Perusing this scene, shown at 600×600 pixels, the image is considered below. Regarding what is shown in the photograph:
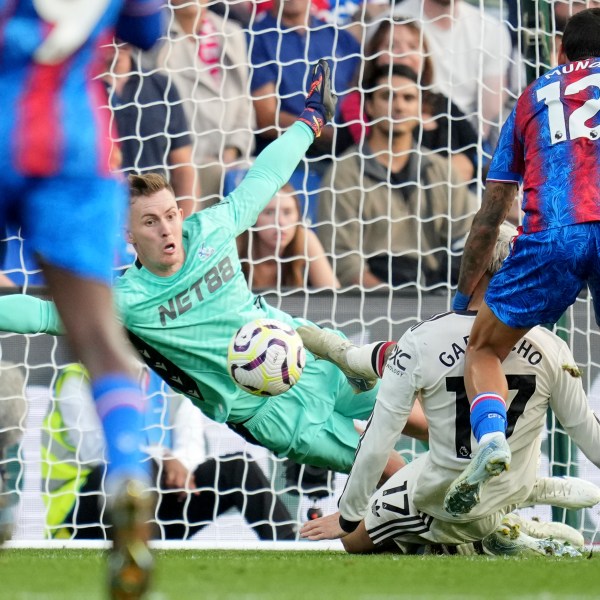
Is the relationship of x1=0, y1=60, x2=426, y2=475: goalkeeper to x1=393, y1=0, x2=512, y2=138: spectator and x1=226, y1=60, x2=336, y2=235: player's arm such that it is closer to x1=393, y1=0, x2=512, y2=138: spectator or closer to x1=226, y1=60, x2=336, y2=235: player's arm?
x1=226, y1=60, x2=336, y2=235: player's arm

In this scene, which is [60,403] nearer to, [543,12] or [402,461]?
[402,461]

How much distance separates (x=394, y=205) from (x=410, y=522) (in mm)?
2893

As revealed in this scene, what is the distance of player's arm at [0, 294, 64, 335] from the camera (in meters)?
5.25

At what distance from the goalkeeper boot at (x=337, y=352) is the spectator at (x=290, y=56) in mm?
2162

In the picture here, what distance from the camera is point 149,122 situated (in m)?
7.44

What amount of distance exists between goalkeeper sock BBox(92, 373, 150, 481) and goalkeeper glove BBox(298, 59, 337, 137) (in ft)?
11.5

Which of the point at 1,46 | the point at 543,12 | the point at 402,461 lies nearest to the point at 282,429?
the point at 402,461

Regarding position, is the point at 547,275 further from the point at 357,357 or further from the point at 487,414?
the point at 357,357

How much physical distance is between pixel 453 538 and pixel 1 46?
3.05 metres

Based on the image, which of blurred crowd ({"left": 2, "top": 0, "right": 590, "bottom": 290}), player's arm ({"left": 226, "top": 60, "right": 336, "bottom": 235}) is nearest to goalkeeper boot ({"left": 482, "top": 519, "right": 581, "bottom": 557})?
player's arm ({"left": 226, "top": 60, "right": 336, "bottom": 235})

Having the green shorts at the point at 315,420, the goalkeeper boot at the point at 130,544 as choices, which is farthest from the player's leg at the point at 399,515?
the goalkeeper boot at the point at 130,544

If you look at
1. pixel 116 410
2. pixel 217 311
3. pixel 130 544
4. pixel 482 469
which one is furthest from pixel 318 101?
pixel 130 544

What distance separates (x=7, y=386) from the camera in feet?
21.4

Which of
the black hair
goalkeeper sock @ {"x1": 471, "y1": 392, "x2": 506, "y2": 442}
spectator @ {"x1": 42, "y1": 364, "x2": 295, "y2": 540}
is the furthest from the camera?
spectator @ {"x1": 42, "y1": 364, "x2": 295, "y2": 540}
